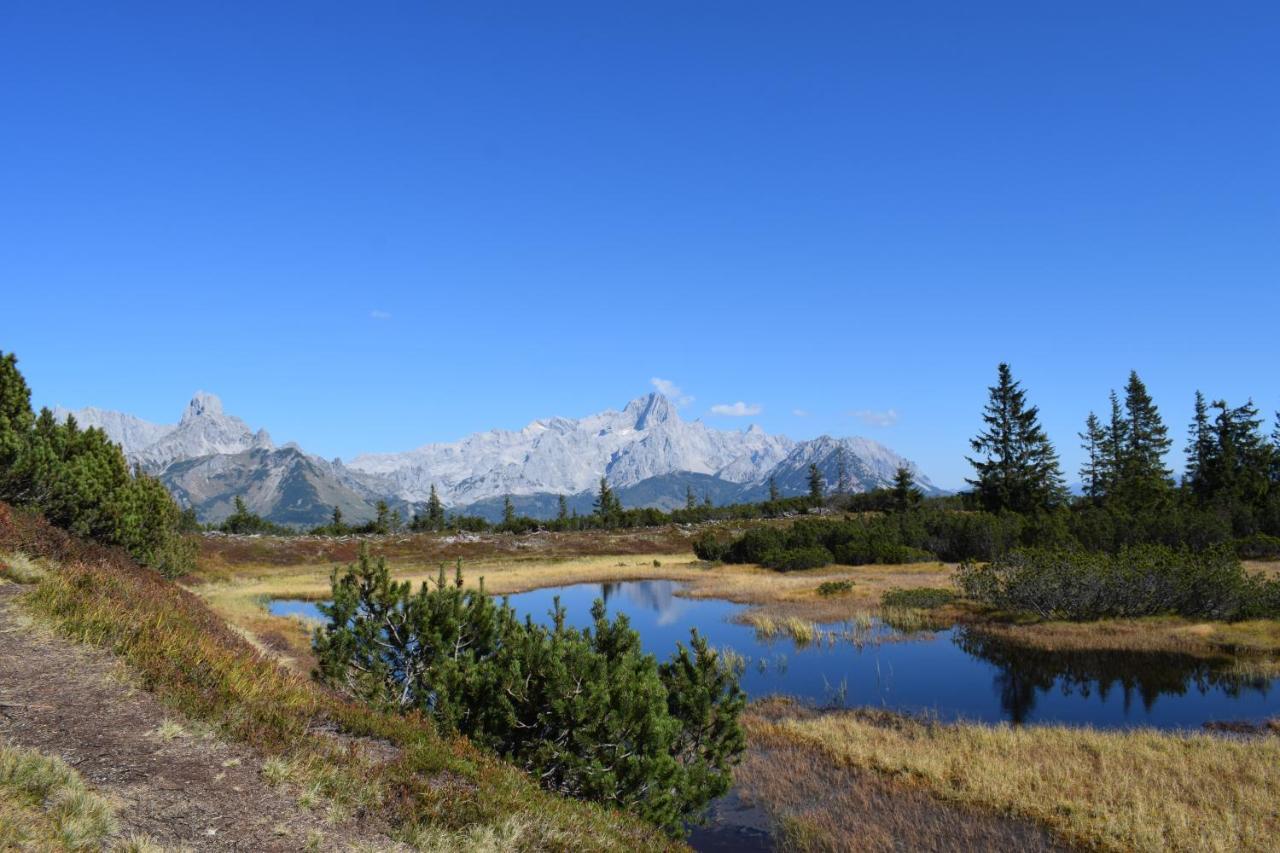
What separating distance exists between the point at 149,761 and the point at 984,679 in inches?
1120

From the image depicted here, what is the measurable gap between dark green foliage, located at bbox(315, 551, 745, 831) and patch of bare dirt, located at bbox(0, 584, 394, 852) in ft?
13.5

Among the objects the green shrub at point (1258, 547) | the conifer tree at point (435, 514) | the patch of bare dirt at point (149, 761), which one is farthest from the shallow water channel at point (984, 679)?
the conifer tree at point (435, 514)

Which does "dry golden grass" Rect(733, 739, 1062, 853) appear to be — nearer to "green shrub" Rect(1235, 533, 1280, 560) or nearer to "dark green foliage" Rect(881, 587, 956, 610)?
"dark green foliage" Rect(881, 587, 956, 610)

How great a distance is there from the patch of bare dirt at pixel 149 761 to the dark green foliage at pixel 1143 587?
129 ft

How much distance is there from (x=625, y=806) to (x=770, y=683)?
18352mm

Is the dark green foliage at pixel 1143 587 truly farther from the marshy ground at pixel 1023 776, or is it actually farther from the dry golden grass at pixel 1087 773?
the dry golden grass at pixel 1087 773

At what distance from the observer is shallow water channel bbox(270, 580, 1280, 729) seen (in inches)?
936

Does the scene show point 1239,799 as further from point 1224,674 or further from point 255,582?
point 255,582

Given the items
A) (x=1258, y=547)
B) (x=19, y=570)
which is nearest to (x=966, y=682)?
(x=19, y=570)

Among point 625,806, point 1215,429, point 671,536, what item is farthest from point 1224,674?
point 671,536

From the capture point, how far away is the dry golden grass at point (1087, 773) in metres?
14.1

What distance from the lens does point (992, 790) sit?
16469mm

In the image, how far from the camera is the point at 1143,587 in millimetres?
36969

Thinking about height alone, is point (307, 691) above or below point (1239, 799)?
above
